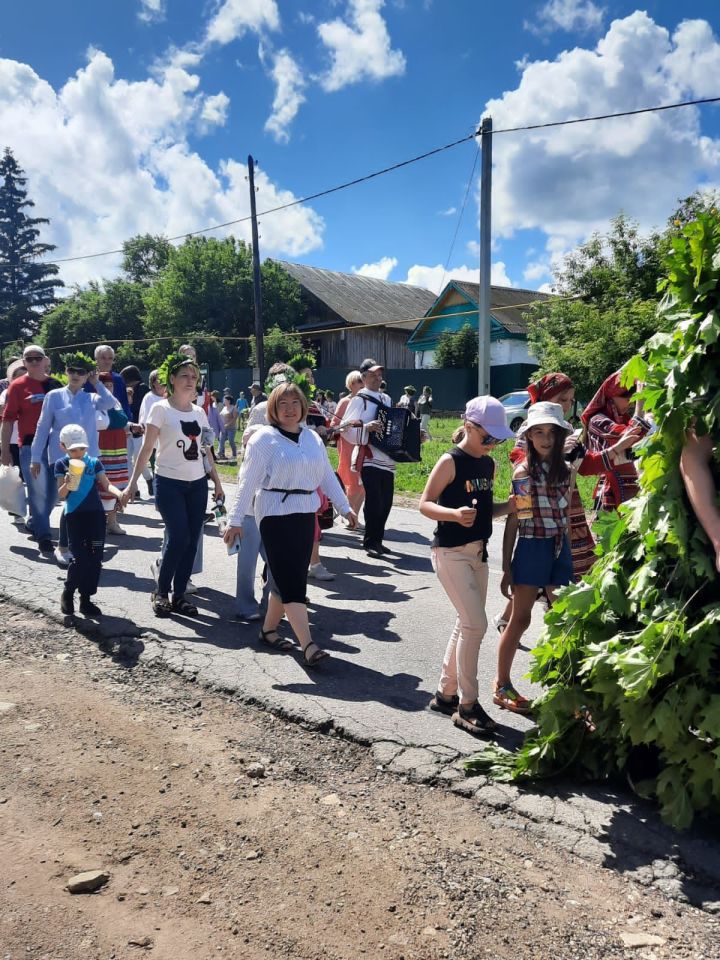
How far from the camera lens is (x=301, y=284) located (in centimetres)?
4641

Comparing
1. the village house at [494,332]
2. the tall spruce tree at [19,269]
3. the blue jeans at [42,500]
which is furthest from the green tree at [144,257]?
the blue jeans at [42,500]

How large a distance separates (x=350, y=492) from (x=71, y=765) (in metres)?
5.65

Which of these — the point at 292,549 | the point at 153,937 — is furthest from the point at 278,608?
the point at 153,937

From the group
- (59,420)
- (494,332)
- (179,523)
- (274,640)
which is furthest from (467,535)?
(494,332)

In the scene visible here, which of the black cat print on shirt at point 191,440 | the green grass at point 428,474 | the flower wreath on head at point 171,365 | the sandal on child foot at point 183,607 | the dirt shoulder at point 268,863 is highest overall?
the flower wreath on head at point 171,365

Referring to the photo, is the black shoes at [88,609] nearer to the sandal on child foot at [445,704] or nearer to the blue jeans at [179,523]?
the blue jeans at [179,523]

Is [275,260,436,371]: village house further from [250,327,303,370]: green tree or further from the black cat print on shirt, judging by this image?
the black cat print on shirt

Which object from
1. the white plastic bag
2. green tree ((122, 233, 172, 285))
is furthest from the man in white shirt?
green tree ((122, 233, 172, 285))

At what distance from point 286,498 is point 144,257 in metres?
73.8

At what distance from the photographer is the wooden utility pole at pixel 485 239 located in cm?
1479

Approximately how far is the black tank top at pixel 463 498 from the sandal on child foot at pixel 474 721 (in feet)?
2.73

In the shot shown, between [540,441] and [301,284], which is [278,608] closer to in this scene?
[540,441]

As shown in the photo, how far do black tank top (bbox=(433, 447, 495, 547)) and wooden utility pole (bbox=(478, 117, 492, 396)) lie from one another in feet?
36.1

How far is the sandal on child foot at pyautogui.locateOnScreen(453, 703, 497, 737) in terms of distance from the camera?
3869 millimetres
